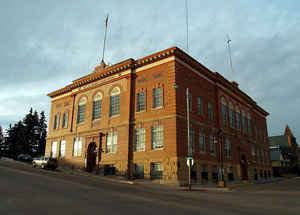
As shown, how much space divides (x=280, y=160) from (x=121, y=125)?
65.8 m

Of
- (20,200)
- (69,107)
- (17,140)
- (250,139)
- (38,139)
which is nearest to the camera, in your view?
(20,200)

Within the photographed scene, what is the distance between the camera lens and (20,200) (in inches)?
470

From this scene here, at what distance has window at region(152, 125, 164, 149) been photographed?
29.4 meters

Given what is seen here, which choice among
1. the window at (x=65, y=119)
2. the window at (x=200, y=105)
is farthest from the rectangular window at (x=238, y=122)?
the window at (x=65, y=119)

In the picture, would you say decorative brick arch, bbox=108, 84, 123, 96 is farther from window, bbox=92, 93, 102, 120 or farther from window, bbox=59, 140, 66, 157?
window, bbox=59, 140, 66, 157

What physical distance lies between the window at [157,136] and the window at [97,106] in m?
11.0

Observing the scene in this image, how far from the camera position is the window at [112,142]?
33.6 metres

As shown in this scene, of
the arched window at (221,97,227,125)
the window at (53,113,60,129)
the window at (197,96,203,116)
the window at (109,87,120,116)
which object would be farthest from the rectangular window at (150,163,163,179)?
the window at (53,113,60,129)

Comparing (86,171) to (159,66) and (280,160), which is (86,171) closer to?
(159,66)

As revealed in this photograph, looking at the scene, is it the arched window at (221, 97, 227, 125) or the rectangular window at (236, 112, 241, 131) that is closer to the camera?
the arched window at (221, 97, 227, 125)

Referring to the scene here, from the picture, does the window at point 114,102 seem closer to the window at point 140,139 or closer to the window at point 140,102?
the window at point 140,102

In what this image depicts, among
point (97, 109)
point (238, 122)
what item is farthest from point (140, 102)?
point (238, 122)

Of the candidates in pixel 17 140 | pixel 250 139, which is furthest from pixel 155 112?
pixel 17 140

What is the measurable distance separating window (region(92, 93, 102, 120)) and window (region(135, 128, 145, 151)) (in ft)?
27.6
